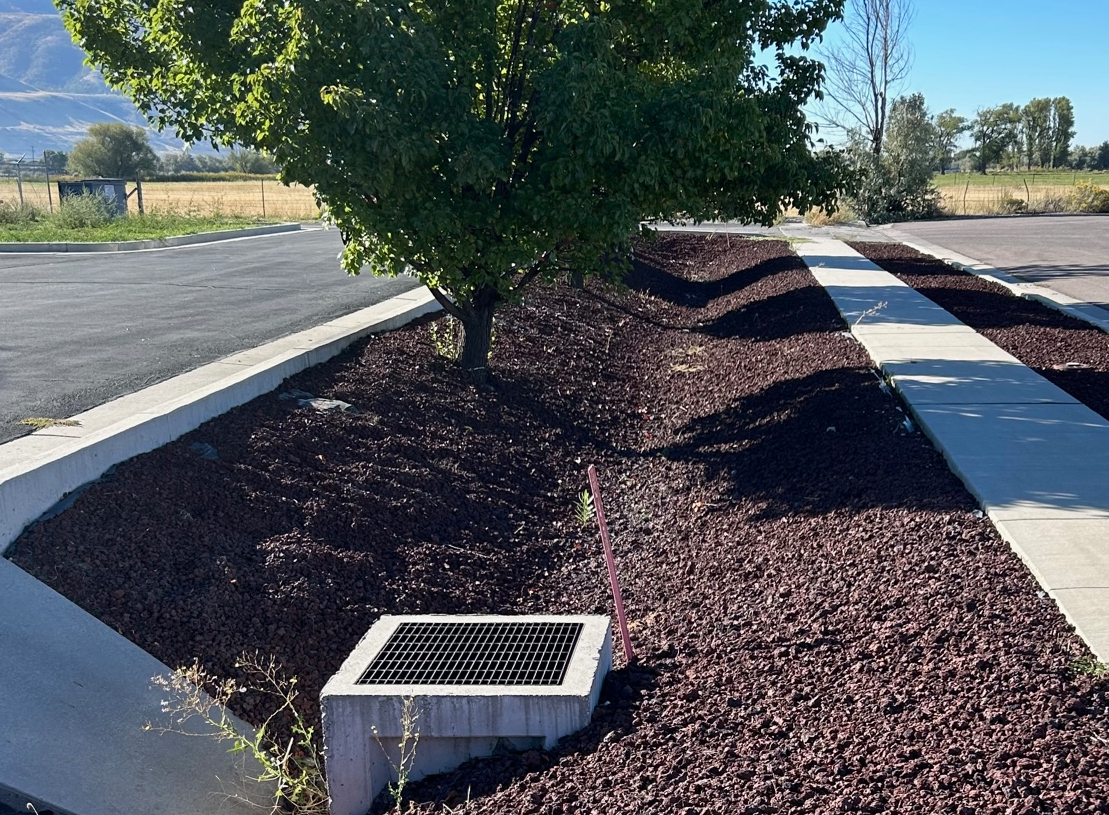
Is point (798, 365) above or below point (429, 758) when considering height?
above

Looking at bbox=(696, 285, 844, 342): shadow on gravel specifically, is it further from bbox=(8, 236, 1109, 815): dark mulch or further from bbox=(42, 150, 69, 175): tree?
bbox=(42, 150, 69, 175): tree

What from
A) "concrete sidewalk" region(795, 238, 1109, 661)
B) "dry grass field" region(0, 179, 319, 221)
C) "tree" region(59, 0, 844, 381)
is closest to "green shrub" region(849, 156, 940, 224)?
"dry grass field" region(0, 179, 319, 221)

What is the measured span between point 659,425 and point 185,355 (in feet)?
13.9

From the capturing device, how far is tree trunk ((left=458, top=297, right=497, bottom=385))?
9.72 metres

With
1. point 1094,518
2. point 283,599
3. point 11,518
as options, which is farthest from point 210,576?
point 1094,518

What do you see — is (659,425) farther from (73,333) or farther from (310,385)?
(73,333)

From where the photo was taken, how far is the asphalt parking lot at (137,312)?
27.2ft

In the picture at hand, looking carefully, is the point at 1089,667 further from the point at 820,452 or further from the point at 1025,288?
the point at 1025,288

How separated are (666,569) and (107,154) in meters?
64.0

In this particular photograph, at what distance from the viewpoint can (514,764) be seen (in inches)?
165

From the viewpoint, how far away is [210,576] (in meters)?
5.65

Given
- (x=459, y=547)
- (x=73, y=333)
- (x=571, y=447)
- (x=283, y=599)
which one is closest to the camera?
(x=283, y=599)

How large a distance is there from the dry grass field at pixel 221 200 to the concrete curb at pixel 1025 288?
11857 millimetres

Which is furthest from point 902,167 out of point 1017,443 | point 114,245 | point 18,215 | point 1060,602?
point 1060,602
